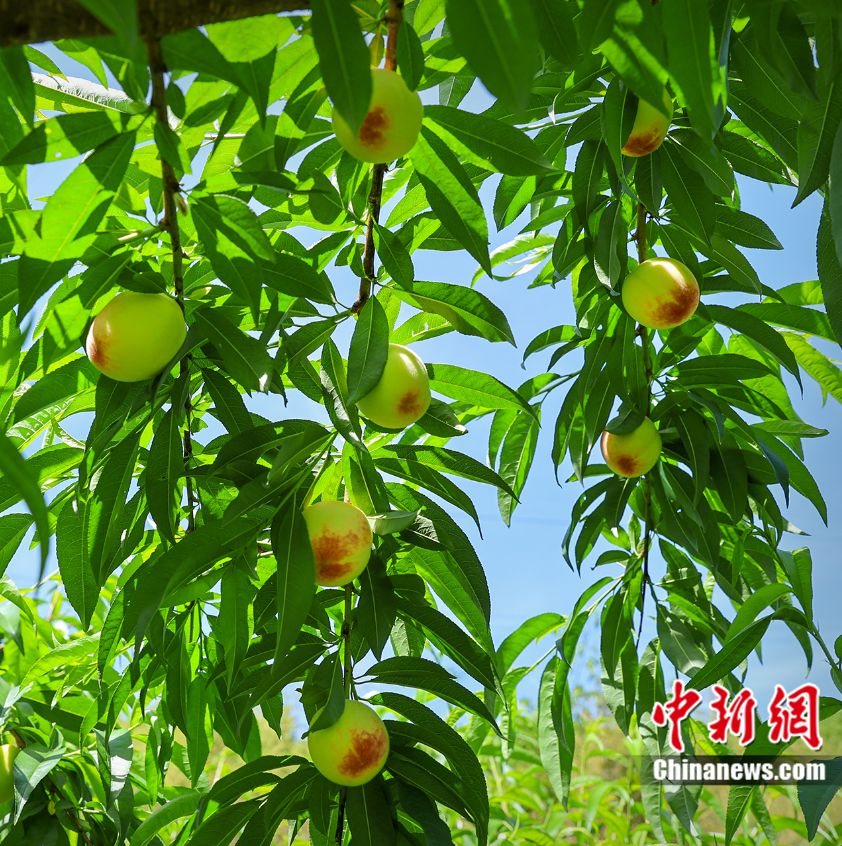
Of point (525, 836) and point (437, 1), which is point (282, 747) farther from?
point (437, 1)

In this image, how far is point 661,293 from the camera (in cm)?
104

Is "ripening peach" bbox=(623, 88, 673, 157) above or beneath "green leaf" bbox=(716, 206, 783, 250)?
beneath

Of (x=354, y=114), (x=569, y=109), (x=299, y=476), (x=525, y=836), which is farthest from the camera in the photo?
(x=525, y=836)

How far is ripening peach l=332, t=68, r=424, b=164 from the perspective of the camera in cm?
67

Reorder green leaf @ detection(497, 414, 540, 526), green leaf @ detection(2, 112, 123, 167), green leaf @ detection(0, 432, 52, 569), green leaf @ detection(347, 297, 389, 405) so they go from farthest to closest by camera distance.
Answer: green leaf @ detection(497, 414, 540, 526), green leaf @ detection(347, 297, 389, 405), green leaf @ detection(2, 112, 123, 167), green leaf @ detection(0, 432, 52, 569)

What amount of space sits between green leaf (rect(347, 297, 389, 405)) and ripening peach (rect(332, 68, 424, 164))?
0.15 m

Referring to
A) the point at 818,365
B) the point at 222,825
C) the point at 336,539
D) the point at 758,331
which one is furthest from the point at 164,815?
the point at 818,365

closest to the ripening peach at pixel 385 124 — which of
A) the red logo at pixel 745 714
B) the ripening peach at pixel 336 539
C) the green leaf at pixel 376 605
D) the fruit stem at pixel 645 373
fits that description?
the ripening peach at pixel 336 539

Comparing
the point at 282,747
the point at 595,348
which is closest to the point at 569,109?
the point at 595,348

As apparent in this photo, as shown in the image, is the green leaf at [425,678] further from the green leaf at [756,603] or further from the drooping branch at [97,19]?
the drooping branch at [97,19]

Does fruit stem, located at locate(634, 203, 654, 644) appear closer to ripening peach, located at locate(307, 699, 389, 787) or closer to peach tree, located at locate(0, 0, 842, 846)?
peach tree, located at locate(0, 0, 842, 846)

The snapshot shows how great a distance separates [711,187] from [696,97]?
42 centimetres

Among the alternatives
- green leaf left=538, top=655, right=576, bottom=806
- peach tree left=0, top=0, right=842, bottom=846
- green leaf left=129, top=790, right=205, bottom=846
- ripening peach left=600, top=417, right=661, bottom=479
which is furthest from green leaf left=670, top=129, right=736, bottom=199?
green leaf left=129, top=790, right=205, bottom=846

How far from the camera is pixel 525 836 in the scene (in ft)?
6.14
